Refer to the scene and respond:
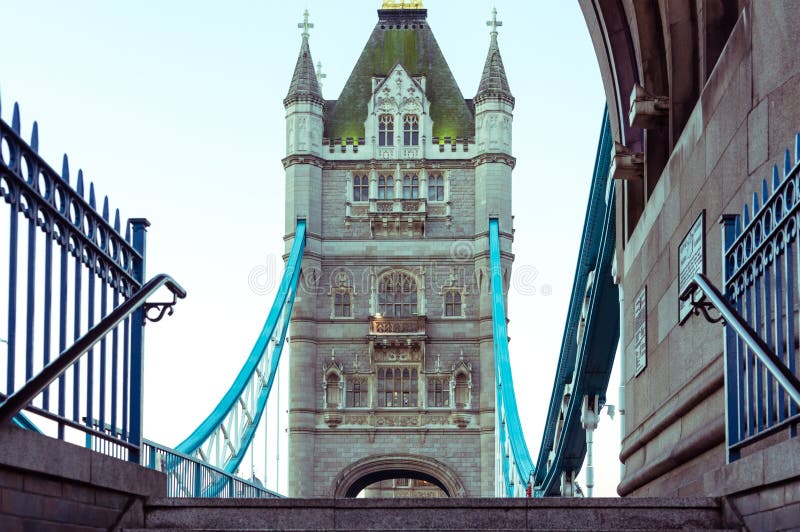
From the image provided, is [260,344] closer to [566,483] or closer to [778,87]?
[566,483]

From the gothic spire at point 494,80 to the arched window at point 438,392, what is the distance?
10.2m

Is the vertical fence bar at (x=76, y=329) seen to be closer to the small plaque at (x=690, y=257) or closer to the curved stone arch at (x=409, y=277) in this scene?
the small plaque at (x=690, y=257)

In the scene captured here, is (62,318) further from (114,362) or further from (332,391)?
(332,391)

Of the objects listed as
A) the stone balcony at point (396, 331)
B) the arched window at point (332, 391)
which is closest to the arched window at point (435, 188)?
the stone balcony at point (396, 331)

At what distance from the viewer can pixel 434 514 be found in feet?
18.4

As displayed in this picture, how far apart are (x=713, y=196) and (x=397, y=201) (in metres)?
40.5

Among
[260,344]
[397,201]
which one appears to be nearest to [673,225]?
[260,344]

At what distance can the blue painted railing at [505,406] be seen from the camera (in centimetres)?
2952

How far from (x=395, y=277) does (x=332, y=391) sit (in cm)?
436

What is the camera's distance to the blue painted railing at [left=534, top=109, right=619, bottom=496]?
14.9 metres

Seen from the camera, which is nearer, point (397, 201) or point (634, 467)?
point (634, 467)

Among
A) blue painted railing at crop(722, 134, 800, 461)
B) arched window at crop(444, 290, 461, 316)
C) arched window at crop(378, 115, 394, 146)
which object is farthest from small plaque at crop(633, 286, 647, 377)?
arched window at crop(378, 115, 394, 146)

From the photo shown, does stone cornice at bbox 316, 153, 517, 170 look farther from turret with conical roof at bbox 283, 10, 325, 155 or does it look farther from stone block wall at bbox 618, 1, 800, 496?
stone block wall at bbox 618, 1, 800, 496

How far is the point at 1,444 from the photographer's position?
4148 mm
